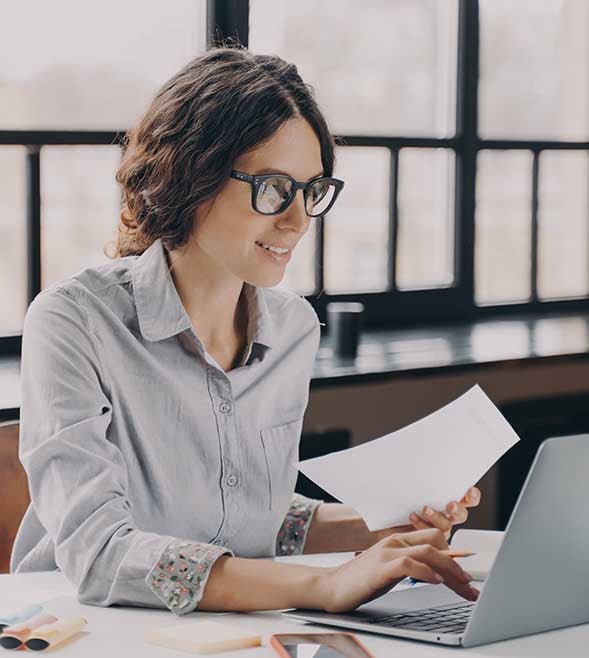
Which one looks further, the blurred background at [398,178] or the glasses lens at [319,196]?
the blurred background at [398,178]

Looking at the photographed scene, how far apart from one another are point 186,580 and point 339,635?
208 mm

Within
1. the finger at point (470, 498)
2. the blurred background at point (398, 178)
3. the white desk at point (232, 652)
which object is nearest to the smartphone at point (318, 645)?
the white desk at point (232, 652)

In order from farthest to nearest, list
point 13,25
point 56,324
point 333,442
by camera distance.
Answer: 1. point 333,442
2. point 13,25
3. point 56,324

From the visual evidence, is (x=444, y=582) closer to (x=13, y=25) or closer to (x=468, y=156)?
(x=13, y=25)

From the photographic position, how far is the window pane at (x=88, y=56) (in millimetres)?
2932

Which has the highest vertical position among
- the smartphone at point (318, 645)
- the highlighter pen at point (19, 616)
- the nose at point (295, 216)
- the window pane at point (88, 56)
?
the window pane at point (88, 56)

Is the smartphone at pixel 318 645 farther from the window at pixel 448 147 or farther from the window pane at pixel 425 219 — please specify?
the window pane at pixel 425 219

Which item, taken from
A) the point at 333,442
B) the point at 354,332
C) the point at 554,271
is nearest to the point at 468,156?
the point at 554,271

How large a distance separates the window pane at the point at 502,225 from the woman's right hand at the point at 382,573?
2.64 meters

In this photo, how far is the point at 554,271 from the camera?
4320mm

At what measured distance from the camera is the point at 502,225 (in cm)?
412

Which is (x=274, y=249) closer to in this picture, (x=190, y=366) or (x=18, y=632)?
(x=190, y=366)

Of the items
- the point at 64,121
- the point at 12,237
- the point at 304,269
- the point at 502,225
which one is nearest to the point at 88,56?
the point at 64,121

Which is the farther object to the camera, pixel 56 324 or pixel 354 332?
pixel 354 332
